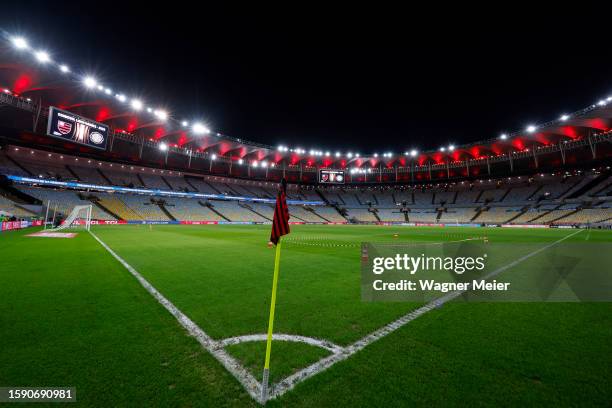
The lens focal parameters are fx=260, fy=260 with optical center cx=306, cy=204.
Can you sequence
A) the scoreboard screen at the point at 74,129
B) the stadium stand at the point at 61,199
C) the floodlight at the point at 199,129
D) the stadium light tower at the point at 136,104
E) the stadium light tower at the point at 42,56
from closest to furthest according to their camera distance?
the stadium light tower at the point at 42,56
the scoreboard screen at the point at 74,129
the stadium stand at the point at 61,199
the stadium light tower at the point at 136,104
the floodlight at the point at 199,129

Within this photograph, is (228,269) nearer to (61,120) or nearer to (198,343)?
(198,343)

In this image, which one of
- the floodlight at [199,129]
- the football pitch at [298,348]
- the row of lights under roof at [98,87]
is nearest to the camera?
the football pitch at [298,348]

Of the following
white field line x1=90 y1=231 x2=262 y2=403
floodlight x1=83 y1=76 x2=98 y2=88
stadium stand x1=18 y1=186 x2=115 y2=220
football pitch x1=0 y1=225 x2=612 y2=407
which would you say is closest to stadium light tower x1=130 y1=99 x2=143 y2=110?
floodlight x1=83 y1=76 x2=98 y2=88

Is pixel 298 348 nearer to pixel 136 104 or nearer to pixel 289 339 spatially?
pixel 289 339

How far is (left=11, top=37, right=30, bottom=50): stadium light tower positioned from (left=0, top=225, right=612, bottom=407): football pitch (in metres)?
35.3

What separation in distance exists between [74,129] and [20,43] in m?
9.32

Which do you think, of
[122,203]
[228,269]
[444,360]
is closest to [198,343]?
[444,360]

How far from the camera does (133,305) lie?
4.70m

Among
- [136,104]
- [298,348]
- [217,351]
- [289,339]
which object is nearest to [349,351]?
[298,348]

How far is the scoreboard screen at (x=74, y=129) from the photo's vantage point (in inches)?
1197

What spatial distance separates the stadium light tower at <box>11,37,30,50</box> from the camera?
26.0m

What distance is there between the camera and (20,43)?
86.3 feet

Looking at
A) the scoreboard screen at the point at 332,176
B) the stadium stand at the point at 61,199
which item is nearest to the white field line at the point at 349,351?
the stadium stand at the point at 61,199

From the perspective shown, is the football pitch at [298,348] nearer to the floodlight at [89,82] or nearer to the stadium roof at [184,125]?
the stadium roof at [184,125]
